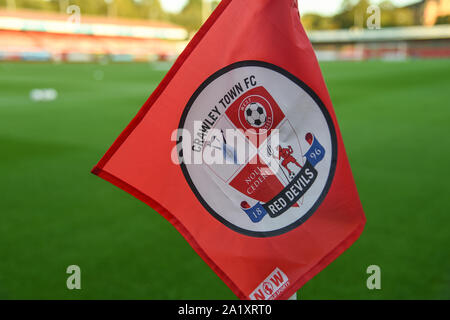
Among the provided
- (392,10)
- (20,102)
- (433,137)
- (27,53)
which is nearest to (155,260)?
(433,137)

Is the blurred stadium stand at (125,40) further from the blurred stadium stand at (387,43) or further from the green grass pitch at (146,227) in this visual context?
the green grass pitch at (146,227)

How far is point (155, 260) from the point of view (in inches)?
156

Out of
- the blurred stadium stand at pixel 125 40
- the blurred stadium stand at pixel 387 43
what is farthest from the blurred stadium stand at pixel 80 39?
the blurred stadium stand at pixel 387 43

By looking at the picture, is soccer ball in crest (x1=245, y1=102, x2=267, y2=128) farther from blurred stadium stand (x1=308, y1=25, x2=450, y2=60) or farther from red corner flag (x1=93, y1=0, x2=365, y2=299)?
blurred stadium stand (x1=308, y1=25, x2=450, y2=60)

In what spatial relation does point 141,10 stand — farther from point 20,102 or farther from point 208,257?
point 208,257

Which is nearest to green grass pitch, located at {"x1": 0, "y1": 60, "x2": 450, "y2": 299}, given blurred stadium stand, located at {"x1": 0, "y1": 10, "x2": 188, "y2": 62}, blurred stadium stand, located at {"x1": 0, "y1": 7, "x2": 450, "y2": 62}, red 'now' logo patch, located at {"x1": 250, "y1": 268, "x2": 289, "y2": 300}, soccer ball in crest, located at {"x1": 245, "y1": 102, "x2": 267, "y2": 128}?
red 'now' logo patch, located at {"x1": 250, "y1": 268, "x2": 289, "y2": 300}

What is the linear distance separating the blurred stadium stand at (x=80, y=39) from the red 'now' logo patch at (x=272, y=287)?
153ft

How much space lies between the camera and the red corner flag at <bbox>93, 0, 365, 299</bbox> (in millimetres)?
1869

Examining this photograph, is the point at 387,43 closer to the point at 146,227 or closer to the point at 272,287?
the point at 146,227

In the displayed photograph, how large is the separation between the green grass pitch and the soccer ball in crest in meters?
1.92

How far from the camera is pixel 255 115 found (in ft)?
6.23

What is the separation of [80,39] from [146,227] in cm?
5744

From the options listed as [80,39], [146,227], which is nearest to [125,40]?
[80,39]
